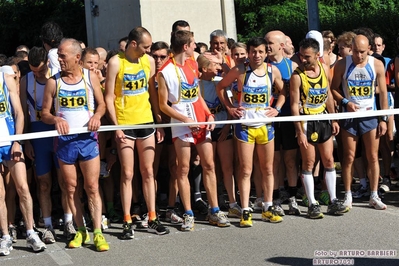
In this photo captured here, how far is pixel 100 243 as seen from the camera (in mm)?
7699

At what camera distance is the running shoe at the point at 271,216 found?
8.50m

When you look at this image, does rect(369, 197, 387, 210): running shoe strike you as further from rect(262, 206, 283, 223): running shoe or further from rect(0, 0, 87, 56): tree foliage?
rect(0, 0, 87, 56): tree foliage

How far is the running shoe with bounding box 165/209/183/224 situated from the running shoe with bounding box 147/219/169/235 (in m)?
0.45

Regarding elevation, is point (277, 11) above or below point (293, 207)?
above

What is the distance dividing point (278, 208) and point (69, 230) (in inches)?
94.2

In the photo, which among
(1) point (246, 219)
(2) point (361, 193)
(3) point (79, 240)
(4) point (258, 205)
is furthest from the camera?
(2) point (361, 193)

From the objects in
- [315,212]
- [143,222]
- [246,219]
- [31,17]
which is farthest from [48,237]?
[31,17]

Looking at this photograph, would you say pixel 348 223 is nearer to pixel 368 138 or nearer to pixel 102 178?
pixel 368 138

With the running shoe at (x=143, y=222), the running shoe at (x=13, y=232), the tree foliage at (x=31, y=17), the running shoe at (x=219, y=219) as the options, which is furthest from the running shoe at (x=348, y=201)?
the tree foliage at (x=31, y=17)

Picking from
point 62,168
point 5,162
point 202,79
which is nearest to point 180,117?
point 202,79

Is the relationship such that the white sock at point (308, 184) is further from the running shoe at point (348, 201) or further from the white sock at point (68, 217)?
the white sock at point (68, 217)

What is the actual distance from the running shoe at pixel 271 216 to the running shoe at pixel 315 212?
1.15 ft

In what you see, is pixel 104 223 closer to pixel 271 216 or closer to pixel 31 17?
pixel 271 216

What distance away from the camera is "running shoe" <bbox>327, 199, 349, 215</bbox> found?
341 inches
